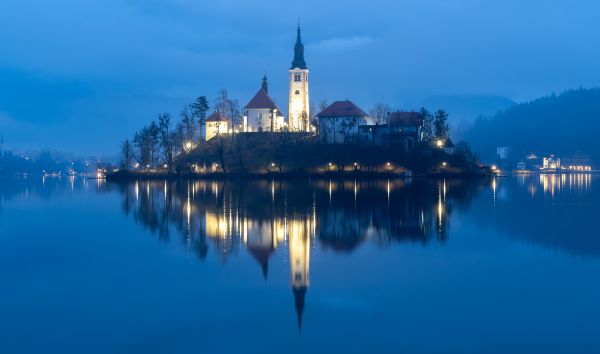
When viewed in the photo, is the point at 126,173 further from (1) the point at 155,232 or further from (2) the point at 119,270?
(2) the point at 119,270

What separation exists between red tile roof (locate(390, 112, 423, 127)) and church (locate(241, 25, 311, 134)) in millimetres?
15197

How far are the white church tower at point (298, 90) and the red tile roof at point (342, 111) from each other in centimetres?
482

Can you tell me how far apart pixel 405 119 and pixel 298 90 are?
20798mm

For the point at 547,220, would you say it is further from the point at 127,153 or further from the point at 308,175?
the point at 127,153

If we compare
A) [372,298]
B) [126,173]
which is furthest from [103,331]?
[126,173]

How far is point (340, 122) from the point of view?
343 ft

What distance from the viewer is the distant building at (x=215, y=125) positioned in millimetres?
110250

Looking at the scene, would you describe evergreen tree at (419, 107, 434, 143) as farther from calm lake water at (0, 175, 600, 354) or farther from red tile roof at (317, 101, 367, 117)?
calm lake water at (0, 175, 600, 354)

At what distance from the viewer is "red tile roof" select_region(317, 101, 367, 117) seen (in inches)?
4109

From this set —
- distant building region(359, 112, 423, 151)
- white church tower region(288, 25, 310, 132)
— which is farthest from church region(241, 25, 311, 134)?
distant building region(359, 112, 423, 151)

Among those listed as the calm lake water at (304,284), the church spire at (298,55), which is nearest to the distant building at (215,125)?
the church spire at (298,55)

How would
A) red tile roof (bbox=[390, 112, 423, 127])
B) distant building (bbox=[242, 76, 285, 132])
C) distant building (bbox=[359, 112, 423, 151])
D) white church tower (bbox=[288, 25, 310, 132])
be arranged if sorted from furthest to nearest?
1. white church tower (bbox=[288, 25, 310, 132])
2. distant building (bbox=[242, 76, 285, 132])
3. red tile roof (bbox=[390, 112, 423, 127])
4. distant building (bbox=[359, 112, 423, 151])

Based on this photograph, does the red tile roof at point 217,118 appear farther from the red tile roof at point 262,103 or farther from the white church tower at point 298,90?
the white church tower at point 298,90

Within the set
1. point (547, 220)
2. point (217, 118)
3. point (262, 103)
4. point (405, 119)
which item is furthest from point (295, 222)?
point (217, 118)
